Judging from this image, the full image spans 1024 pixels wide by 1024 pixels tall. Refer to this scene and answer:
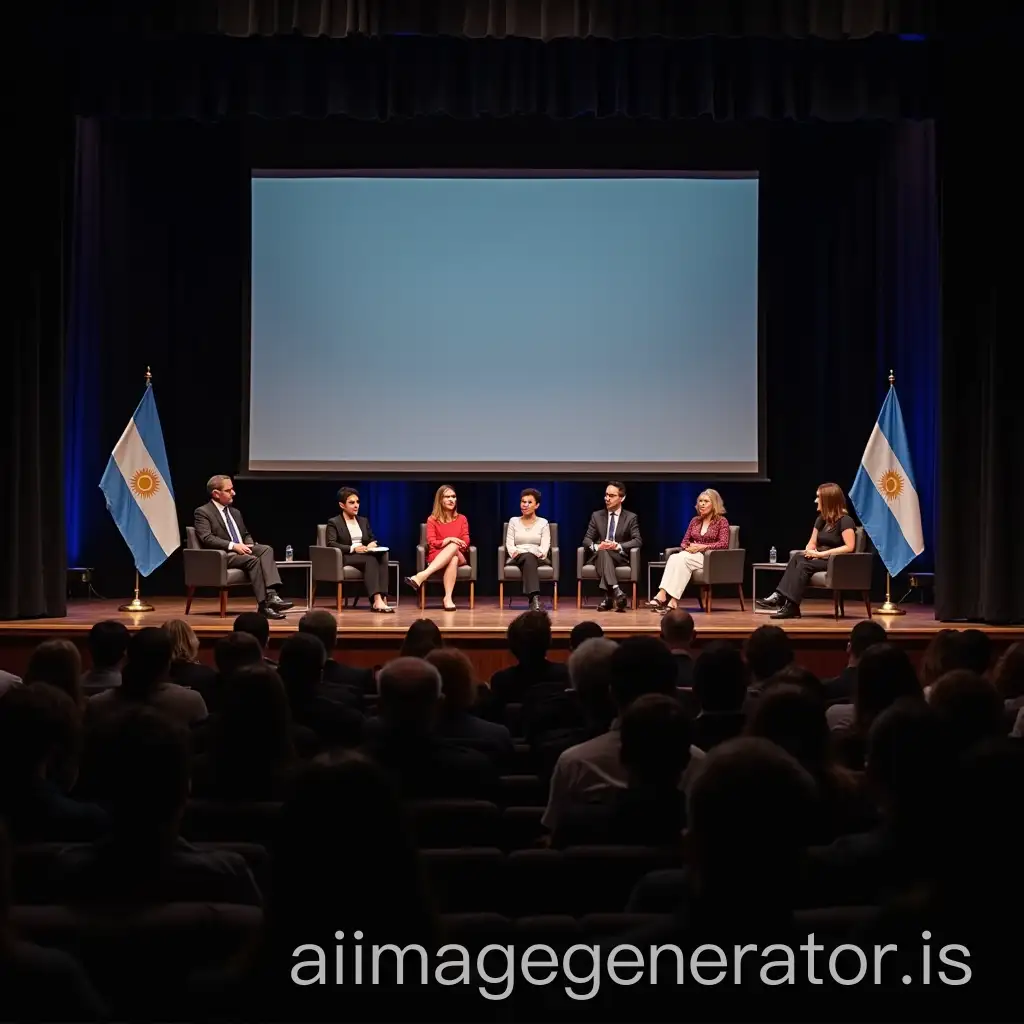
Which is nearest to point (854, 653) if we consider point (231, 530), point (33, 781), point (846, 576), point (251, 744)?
point (251, 744)

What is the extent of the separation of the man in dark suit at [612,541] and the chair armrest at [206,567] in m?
2.68

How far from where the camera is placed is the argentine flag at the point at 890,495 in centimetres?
908

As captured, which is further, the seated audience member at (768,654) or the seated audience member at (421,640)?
the seated audience member at (421,640)

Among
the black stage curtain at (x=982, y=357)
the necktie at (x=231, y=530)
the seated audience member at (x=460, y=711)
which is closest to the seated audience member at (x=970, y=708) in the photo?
the seated audience member at (x=460, y=711)

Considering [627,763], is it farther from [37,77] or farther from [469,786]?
[37,77]

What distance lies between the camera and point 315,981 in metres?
1.63

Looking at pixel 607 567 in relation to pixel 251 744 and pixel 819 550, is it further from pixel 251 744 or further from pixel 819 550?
pixel 251 744

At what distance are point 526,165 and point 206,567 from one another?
398 cm

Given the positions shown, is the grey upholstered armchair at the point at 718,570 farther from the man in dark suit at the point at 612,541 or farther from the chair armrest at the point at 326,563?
the chair armrest at the point at 326,563

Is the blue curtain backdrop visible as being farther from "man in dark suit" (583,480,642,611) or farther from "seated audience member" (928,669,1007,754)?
"seated audience member" (928,669,1007,754)

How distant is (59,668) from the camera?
376 centimetres

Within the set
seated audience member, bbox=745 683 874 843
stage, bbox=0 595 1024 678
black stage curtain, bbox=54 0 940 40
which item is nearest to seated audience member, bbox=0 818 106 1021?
seated audience member, bbox=745 683 874 843

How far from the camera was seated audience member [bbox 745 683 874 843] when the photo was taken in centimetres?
278

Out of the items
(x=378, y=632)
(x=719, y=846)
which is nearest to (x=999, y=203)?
(x=378, y=632)
